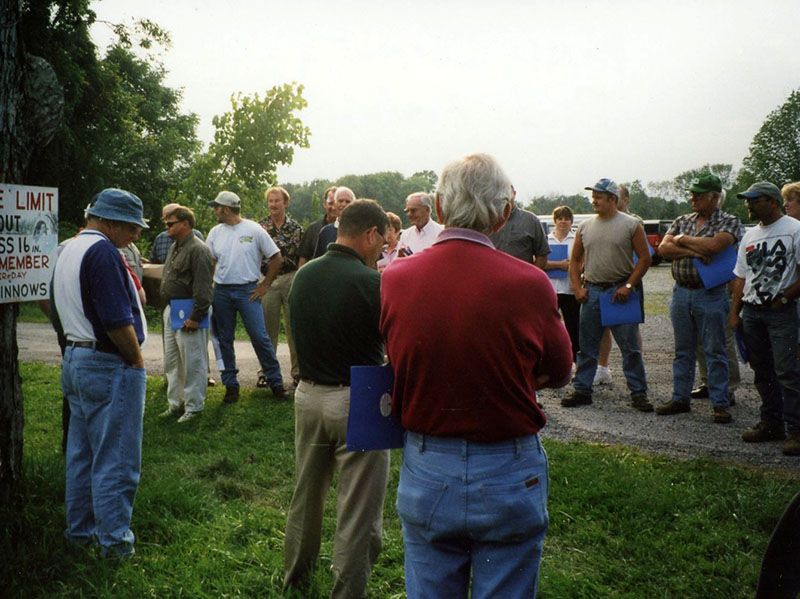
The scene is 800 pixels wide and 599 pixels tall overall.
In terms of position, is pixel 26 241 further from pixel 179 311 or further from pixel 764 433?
pixel 764 433

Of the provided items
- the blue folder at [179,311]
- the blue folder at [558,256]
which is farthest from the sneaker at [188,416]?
the blue folder at [558,256]

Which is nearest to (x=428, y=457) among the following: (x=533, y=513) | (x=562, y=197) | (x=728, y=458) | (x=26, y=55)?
(x=533, y=513)

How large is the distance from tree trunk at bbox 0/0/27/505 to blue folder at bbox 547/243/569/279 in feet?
20.6

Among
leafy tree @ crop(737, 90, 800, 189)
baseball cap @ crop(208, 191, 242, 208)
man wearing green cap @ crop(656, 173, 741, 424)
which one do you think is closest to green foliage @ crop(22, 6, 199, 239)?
baseball cap @ crop(208, 191, 242, 208)

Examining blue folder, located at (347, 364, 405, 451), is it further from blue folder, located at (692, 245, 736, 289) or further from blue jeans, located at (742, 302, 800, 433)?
blue folder, located at (692, 245, 736, 289)

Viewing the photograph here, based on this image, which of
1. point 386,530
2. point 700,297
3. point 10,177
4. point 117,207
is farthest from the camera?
point 700,297

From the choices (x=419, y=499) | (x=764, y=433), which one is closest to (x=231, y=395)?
(x=764, y=433)

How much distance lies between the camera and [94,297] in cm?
363

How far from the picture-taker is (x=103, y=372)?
3723 millimetres

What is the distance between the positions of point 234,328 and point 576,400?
3863mm

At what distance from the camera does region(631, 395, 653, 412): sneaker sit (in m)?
6.83

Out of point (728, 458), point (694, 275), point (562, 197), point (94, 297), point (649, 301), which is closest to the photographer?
point (94, 297)

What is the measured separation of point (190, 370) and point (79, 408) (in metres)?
3.17

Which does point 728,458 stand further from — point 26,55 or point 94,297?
point 26,55
